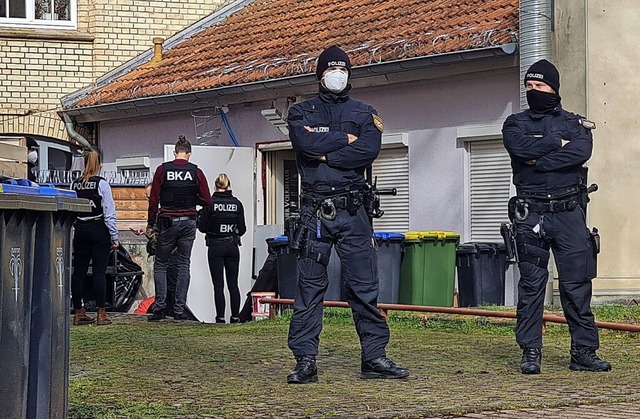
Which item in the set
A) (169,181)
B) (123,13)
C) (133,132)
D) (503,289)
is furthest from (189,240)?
(123,13)

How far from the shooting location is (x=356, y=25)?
19.6 metres

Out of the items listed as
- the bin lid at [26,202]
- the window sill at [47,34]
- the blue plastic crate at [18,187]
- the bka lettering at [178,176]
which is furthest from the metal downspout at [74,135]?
the bin lid at [26,202]

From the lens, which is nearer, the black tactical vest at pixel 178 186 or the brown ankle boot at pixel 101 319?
the brown ankle boot at pixel 101 319

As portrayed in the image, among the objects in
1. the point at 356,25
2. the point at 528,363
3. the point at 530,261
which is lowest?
the point at 528,363

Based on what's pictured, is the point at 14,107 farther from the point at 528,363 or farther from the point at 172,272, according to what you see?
the point at 528,363

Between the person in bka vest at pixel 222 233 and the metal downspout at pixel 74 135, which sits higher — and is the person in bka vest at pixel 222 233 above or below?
below

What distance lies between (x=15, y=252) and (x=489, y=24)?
1139cm

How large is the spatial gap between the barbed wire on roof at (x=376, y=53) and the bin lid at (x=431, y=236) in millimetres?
2171

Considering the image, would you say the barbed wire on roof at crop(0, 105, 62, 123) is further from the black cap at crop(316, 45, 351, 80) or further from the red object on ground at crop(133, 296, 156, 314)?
the black cap at crop(316, 45, 351, 80)

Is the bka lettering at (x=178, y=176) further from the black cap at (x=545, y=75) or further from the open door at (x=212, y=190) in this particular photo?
the black cap at (x=545, y=75)

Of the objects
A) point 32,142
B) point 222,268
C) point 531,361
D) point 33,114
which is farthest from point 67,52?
point 531,361

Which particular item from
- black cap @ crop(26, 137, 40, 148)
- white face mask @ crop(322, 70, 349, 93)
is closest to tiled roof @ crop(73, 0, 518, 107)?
black cap @ crop(26, 137, 40, 148)

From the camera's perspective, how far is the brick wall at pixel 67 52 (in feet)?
76.1

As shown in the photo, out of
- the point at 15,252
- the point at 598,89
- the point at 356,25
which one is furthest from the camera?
the point at 356,25
